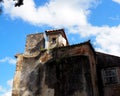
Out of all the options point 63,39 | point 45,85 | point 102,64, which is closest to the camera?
point 45,85

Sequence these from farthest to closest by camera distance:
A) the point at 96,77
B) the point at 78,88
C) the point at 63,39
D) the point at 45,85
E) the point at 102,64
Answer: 1. the point at 63,39
2. the point at 102,64
3. the point at 96,77
4. the point at 45,85
5. the point at 78,88

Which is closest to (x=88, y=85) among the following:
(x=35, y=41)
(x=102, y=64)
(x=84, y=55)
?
(x=84, y=55)

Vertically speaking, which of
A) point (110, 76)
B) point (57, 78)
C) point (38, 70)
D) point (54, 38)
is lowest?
point (57, 78)

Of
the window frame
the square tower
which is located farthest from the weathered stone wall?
the window frame

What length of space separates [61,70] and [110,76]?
4.37m

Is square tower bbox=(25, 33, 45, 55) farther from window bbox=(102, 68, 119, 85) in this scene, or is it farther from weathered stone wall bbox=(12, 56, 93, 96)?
window bbox=(102, 68, 119, 85)

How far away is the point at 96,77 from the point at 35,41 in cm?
541

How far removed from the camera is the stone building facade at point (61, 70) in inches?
638

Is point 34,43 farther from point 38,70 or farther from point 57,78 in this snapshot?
point 57,78

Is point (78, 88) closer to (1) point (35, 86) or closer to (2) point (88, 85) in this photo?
(2) point (88, 85)

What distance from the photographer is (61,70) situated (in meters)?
16.8

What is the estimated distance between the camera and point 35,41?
64.4ft

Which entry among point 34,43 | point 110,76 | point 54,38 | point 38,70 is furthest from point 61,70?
point 110,76

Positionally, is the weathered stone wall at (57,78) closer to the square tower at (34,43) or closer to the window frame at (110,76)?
the square tower at (34,43)
